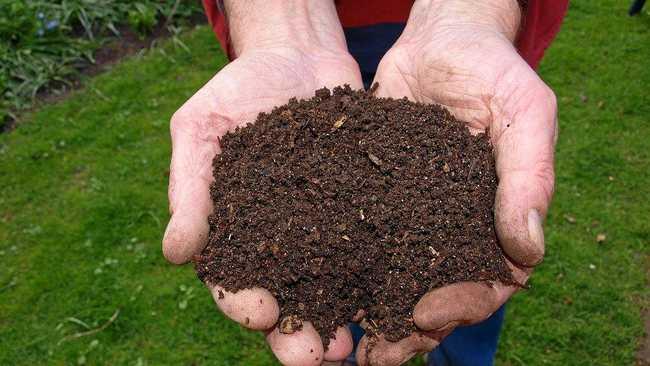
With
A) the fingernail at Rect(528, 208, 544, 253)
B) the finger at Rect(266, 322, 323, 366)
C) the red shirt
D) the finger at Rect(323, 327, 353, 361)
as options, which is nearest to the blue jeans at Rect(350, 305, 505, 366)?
the finger at Rect(323, 327, 353, 361)

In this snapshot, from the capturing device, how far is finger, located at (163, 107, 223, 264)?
6.01 feet

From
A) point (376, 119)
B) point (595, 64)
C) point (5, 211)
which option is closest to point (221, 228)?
point (376, 119)

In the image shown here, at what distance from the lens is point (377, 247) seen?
1885 millimetres

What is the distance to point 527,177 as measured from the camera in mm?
1692

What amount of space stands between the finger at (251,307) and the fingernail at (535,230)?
0.77 m

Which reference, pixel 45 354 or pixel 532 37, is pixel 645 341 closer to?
pixel 532 37

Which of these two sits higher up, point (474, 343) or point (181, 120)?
point (181, 120)

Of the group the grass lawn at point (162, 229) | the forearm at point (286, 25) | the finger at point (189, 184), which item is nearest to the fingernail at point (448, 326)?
the finger at point (189, 184)

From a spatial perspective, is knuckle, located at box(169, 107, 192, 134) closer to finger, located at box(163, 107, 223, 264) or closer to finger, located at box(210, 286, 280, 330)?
finger, located at box(163, 107, 223, 264)

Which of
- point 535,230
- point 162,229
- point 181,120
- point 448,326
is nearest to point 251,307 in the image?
point 448,326

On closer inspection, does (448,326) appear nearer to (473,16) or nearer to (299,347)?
(299,347)

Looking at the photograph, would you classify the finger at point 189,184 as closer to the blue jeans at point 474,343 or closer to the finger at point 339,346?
the finger at point 339,346

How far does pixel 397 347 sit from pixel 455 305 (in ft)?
0.80

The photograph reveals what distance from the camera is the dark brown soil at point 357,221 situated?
182cm
